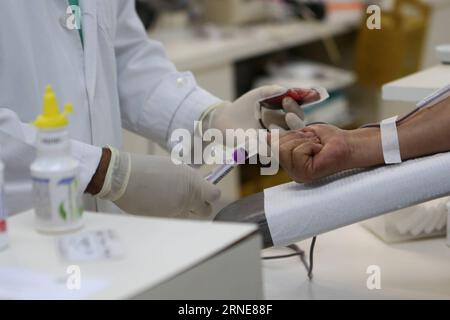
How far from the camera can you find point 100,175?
1.17 metres

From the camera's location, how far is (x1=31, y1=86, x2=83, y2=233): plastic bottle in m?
0.83

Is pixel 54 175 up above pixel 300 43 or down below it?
below

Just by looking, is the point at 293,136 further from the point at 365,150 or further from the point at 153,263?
the point at 153,263

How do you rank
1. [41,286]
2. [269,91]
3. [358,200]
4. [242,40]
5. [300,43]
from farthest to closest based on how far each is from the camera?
1. [300,43]
2. [242,40]
3. [269,91]
4. [358,200]
5. [41,286]

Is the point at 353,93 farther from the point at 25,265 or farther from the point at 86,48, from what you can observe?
the point at 25,265

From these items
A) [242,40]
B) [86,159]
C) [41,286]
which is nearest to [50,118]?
[41,286]

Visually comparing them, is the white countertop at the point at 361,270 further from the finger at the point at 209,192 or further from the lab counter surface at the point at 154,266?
the lab counter surface at the point at 154,266

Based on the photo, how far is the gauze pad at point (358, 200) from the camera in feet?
3.44

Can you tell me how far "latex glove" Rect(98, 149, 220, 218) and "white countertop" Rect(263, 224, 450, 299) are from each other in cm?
19

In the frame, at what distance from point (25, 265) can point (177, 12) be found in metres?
2.66

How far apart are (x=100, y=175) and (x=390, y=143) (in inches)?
18.2

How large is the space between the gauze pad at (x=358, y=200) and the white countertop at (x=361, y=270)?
15 centimetres

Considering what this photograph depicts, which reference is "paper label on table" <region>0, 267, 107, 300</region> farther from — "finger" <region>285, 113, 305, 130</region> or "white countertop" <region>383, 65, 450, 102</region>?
"white countertop" <region>383, 65, 450, 102</region>

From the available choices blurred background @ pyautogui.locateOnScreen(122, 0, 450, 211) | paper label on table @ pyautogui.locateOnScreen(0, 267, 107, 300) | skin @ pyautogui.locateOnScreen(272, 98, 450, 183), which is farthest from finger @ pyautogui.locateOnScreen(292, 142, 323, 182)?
blurred background @ pyautogui.locateOnScreen(122, 0, 450, 211)
